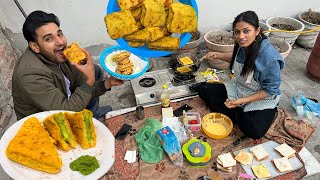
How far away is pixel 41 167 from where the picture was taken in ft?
6.77

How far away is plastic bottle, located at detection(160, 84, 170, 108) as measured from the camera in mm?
3612

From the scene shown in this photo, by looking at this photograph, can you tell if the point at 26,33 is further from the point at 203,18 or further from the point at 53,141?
the point at 203,18

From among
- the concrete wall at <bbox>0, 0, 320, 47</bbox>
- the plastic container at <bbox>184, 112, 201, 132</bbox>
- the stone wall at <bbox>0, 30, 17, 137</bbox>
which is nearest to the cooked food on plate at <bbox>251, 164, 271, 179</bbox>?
the plastic container at <bbox>184, 112, 201, 132</bbox>

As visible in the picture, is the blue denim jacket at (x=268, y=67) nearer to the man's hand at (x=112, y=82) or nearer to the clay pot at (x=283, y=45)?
the man's hand at (x=112, y=82)

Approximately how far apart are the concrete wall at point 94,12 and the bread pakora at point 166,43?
252 cm

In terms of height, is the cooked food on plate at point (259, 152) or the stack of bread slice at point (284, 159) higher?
the cooked food on plate at point (259, 152)

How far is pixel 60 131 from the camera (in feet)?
7.53

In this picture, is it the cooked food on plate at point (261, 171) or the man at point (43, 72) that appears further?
the cooked food on plate at point (261, 171)

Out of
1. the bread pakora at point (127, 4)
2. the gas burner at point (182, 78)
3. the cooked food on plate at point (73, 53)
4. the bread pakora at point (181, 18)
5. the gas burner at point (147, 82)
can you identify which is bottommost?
the gas burner at point (147, 82)

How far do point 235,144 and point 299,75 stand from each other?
8.31ft

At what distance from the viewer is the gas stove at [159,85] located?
386 cm

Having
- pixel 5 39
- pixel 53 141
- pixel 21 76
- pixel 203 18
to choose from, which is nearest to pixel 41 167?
pixel 53 141

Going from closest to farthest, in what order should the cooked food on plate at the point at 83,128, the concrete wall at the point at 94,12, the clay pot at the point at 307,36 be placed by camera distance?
the cooked food on plate at the point at 83,128
the concrete wall at the point at 94,12
the clay pot at the point at 307,36

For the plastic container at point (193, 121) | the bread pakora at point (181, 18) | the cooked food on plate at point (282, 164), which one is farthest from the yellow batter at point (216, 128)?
the bread pakora at point (181, 18)
